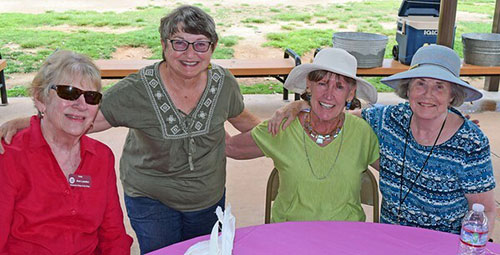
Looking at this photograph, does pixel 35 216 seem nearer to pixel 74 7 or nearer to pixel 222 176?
pixel 222 176

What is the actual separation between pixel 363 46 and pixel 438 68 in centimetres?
403

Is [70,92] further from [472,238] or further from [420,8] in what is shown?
[420,8]

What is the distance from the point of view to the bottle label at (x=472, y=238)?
2.10m

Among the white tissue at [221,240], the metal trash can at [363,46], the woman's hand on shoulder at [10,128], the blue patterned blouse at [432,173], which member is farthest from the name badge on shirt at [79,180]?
the metal trash can at [363,46]

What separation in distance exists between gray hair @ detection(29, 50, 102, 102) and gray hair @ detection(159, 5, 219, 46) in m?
0.41

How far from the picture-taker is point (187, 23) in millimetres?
2535

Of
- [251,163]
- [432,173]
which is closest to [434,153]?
[432,173]

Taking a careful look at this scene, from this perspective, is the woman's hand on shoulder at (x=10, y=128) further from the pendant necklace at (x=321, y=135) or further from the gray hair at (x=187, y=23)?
the pendant necklace at (x=321, y=135)

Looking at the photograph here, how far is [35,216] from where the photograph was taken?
7.30 ft

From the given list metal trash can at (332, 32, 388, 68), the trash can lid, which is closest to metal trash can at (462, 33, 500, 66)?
the trash can lid

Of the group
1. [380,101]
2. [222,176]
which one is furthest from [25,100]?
[222,176]

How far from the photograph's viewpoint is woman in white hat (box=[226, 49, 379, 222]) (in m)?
2.60

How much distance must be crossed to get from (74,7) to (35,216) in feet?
47.7

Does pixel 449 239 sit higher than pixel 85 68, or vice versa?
pixel 85 68
